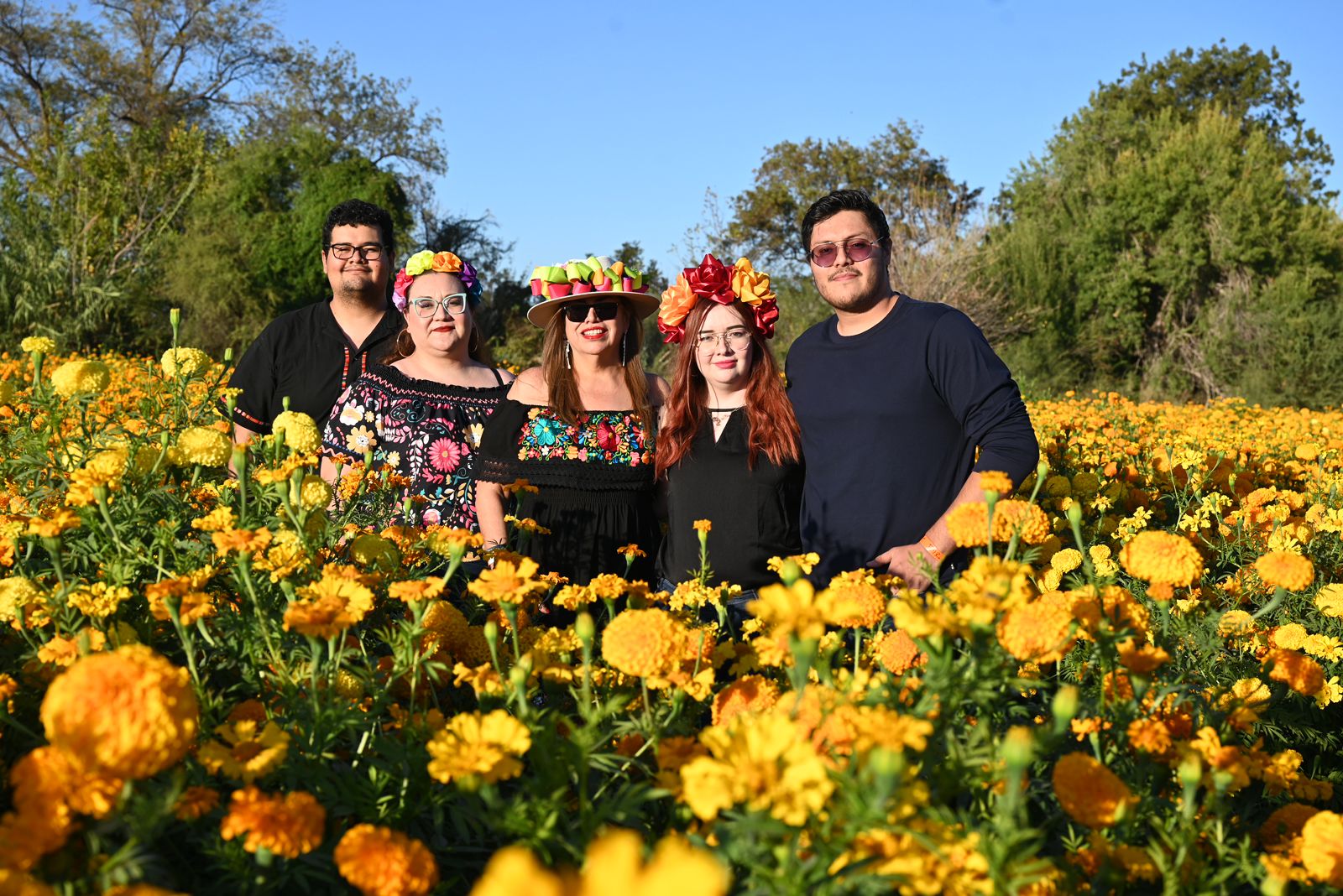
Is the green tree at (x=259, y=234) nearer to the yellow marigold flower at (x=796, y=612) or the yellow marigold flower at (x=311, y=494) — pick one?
the yellow marigold flower at (x=311, y=494)

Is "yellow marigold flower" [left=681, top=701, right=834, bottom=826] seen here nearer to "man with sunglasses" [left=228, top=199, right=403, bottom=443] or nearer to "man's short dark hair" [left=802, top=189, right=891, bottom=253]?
"man's short dark hair" [left=802, top=189, right=891, bottom=253]

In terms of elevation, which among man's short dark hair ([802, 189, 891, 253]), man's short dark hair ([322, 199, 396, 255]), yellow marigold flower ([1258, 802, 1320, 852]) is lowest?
yellow marigold flower ([1258, 802, 1320, 852])

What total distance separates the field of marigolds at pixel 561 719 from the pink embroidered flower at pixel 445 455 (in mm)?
1028

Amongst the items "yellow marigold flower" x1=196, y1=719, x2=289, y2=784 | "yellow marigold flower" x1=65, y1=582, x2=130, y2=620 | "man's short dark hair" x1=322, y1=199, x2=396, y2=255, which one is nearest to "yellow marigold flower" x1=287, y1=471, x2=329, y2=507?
"yellow marigold flower" x1=65, y1=582, x2=130, y2=620

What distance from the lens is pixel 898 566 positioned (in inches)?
94.1

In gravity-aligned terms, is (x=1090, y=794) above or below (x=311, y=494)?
below

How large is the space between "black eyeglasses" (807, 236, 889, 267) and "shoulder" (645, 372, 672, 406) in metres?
0.64

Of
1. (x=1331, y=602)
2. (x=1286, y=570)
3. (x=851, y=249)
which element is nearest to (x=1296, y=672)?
(x=1286, y=570)

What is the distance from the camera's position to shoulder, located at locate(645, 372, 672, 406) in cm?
323

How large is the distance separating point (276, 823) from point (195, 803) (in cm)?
12

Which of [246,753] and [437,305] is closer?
[246,753]

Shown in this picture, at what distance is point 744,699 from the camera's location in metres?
1.48

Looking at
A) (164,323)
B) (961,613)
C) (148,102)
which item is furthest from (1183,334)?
(148,102)

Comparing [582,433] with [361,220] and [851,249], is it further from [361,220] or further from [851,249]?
[361,220]
